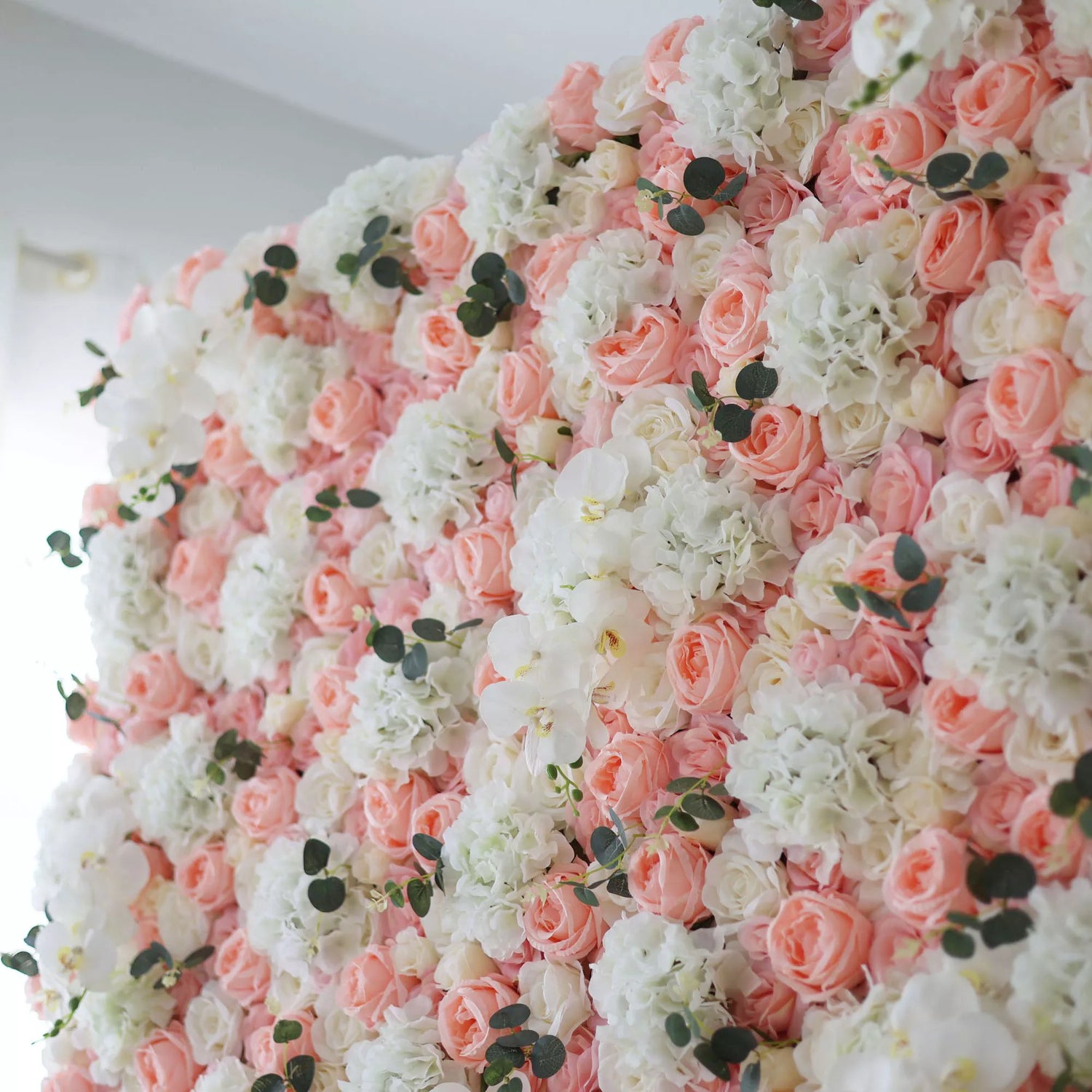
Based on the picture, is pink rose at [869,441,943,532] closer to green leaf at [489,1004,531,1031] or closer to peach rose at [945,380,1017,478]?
peach rose at [945,380,1017,478]

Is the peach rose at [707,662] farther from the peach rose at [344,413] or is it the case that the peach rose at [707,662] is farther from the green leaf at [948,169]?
the peach rose at [344,413]

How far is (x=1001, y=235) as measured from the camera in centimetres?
94

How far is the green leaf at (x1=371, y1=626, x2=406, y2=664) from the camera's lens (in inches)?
49.6

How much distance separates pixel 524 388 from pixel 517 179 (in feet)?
0.81

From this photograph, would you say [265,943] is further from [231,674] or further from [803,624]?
[803,624]

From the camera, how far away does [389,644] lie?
1261 millimetres

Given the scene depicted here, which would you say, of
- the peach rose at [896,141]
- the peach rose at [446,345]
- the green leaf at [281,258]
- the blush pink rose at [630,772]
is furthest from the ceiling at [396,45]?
the blush pink rose at [630,772]

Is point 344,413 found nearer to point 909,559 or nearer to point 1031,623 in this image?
point 909,559

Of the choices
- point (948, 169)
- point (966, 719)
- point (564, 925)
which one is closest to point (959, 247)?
point (948, 169)

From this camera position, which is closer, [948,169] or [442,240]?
[948,169]

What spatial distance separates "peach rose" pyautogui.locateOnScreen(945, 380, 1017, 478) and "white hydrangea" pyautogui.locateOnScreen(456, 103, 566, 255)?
0.55 m

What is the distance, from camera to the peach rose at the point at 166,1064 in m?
1.37

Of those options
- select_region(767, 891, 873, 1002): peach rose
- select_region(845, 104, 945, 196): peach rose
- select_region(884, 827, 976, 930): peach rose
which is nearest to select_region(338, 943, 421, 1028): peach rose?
→ select_region(767, 891, 873, 1002): peach rose

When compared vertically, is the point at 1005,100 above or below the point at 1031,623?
above
